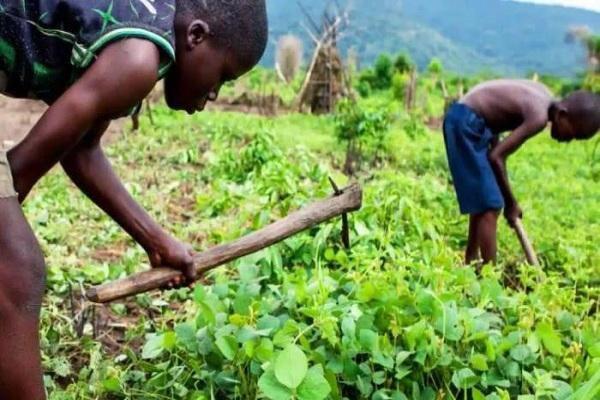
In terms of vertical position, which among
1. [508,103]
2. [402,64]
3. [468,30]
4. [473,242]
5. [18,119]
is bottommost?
[468,30]

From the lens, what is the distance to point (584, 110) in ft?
14.6

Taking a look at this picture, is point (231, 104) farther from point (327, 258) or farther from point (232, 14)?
point (232, 14)

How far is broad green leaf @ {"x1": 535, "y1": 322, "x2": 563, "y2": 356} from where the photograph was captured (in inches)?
93.8

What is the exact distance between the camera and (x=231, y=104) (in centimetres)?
1527

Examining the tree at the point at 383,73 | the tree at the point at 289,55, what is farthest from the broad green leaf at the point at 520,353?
the tree at the point at 289,55

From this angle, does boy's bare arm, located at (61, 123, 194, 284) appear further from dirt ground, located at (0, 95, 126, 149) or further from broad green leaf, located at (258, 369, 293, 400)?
dirt ground, located at (0, 95, 126, 149)

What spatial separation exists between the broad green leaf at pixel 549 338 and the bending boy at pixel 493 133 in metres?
1.98

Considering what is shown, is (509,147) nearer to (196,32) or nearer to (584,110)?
(584,110)

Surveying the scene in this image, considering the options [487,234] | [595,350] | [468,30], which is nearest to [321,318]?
[595,350]

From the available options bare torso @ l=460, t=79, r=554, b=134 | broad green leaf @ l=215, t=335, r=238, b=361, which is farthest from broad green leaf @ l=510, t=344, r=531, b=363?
bare torso @ l=460, t=79, r=554, b=134

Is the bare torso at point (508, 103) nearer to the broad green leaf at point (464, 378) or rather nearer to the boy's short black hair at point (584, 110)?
the boy's short black hair at point (584, 110)

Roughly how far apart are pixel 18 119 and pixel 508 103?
6375 mm

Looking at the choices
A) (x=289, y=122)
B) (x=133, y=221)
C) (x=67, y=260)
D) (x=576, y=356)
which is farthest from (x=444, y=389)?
(x=289, y=122)

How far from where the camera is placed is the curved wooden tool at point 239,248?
7.10 ft
